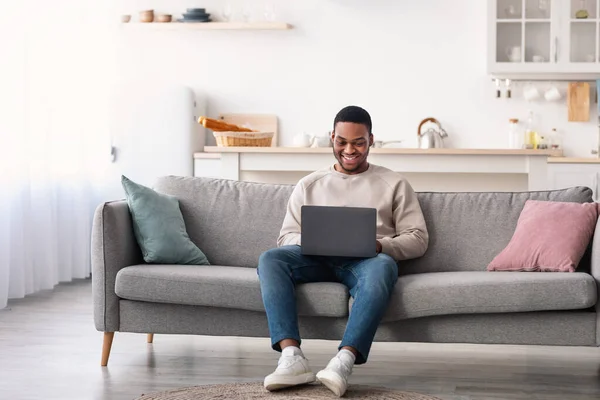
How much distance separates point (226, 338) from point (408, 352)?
816 millimetres

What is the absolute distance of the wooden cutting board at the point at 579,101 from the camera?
6.12 meters

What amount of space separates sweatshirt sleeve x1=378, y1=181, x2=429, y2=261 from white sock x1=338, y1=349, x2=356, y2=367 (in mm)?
581

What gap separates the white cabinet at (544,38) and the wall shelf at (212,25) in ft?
4.91

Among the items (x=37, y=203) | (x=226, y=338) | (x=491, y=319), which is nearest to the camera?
(x=491, y=319)

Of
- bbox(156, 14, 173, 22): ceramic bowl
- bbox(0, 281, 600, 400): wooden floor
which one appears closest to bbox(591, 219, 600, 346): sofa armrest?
bbox(0, 281, 600, 400): wooden floor

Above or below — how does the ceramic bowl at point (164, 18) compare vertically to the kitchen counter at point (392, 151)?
above

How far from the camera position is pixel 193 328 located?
3.14 m

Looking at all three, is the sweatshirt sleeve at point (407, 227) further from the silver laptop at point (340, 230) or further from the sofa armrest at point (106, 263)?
the sofa armrest at point (106, 263)

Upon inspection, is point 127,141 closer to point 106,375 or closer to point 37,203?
point 37,203

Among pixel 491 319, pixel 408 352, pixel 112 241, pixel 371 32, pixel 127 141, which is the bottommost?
pixel 408 352

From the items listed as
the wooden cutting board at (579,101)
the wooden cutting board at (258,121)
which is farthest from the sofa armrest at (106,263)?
the wooden cutting board at (579,101)

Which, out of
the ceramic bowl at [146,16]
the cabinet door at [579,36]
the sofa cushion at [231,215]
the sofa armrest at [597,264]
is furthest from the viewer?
the ceramic bowl at [146,16]

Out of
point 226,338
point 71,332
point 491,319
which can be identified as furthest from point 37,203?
point 491,319

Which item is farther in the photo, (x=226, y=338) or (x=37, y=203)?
(x=37, y=203)
